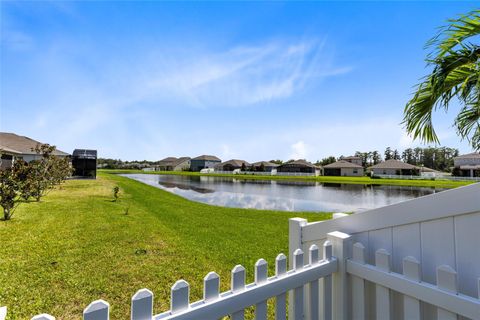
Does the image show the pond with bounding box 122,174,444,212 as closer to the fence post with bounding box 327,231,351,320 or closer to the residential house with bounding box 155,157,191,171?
the fence post with bounding box 327,231,351,320

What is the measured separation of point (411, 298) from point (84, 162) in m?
27.2

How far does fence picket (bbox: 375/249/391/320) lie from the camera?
137 centimetres

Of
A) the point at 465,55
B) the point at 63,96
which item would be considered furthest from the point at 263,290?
the point at 63,96

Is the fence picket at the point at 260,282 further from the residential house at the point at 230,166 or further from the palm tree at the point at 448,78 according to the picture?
the residential house at the point at 230,166

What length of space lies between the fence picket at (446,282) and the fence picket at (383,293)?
0.82ft

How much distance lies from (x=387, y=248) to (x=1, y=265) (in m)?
5.29

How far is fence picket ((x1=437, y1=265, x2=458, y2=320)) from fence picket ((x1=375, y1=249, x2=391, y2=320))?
0.82 feet

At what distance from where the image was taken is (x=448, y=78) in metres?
1.88

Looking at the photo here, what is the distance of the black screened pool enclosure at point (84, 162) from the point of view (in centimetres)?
2284

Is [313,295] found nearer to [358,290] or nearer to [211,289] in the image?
[358,290]

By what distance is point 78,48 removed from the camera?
23.2 feet

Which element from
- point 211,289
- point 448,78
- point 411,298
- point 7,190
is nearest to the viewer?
point 211,289

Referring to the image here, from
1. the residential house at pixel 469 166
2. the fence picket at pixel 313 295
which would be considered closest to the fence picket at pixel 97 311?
the fence picket at pixel 313 295

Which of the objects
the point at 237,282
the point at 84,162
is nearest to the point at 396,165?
the point at 84,162
